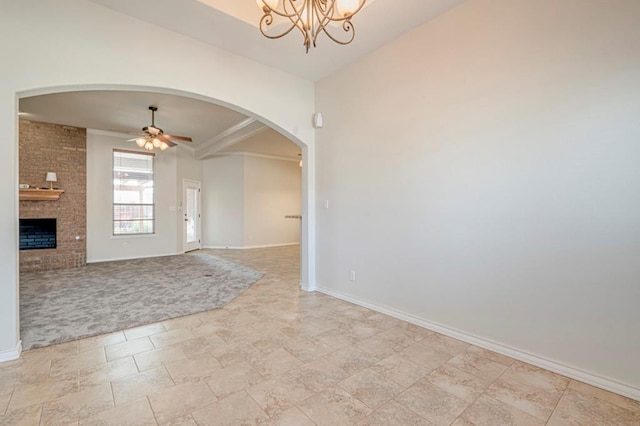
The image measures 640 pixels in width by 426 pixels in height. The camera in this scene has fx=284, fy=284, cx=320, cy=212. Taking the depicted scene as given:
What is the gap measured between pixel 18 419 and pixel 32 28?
2.99m

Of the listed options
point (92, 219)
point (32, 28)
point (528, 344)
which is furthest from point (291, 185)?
point (528, 344)

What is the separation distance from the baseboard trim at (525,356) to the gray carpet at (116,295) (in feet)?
7.84

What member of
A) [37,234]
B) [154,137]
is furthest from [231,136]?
[37,234]

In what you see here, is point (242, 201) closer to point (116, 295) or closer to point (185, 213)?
point (185, 213)

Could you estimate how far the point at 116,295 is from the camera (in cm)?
421

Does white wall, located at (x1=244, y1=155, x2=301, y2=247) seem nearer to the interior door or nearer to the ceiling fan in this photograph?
the interior door

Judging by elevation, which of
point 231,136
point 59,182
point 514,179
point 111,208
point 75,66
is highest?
point 231,136

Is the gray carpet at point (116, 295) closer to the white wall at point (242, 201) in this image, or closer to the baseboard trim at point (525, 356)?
the baseboard trim at point (525, 356)

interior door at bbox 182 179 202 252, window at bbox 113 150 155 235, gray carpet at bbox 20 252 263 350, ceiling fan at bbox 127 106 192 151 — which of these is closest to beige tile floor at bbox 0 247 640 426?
gray carpet at bbox 20 252 263 350

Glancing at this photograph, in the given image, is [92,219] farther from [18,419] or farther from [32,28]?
[18,419]

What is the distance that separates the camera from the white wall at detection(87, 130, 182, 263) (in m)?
6.78

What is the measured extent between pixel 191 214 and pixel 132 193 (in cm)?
191

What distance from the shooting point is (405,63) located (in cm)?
325

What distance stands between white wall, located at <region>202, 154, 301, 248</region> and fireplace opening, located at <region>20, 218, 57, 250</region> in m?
3.87
